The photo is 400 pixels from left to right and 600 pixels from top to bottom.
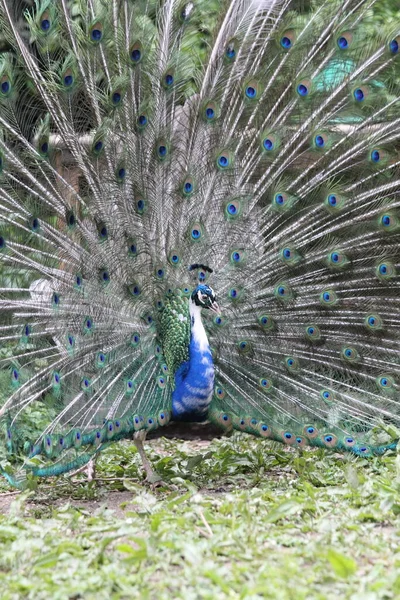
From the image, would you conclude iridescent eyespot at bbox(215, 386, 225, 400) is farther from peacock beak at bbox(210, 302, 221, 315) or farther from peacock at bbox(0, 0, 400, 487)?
peacock beak at bbox(210, 302, 221, 315)

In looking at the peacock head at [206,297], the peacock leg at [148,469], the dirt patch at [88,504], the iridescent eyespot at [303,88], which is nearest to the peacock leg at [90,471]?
the dirt patch at [88,504]

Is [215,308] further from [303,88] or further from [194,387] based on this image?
[303,88]

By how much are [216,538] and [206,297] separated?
5.92 ft

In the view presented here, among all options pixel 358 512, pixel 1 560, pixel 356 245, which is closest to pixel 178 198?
pixel 356 245

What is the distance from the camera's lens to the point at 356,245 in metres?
6.13

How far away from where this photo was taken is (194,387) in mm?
5672


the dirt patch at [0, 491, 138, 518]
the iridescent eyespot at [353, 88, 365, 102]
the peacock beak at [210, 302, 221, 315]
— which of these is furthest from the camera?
the iridescent eyespot at [353, 88, 365, 102]

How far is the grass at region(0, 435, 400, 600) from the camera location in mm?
3709

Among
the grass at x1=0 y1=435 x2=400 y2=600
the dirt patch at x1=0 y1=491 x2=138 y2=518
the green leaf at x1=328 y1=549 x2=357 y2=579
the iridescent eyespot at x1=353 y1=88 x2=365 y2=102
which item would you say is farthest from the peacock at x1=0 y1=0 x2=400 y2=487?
the green leaf at x1=328 y1=549 x2=357 y2=579

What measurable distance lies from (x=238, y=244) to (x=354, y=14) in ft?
4.97

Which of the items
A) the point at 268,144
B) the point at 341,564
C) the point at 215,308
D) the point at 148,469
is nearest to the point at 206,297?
the point at 215,308

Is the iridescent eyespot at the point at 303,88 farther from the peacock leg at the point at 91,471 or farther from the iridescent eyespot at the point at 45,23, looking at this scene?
the peacock leg at the point at 91,471

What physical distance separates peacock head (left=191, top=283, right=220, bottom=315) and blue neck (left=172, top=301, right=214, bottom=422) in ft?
0.26

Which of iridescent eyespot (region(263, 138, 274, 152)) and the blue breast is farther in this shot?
iridescent eyespot (region(263, 138, 274, 152))
